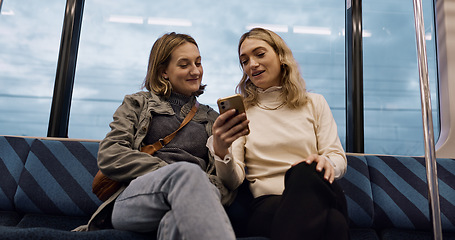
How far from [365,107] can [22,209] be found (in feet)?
6.65

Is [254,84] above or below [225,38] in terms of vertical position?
below

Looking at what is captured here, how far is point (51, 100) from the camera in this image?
2.16 metres

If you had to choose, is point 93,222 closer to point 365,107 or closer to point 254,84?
point 254,84

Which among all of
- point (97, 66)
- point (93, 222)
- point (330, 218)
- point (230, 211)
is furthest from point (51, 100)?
point (330, 218)

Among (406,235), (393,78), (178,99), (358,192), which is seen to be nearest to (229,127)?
(178,99)

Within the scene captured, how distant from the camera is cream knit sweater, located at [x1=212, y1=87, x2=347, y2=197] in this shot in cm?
135

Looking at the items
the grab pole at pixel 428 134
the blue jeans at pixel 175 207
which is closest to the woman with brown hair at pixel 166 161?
the blue jeans at pixel 175 207

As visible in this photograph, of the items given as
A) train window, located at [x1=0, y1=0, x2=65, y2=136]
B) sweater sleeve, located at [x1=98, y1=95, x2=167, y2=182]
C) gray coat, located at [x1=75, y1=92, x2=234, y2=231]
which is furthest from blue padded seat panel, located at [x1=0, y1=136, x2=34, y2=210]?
sweater sleeve, located at [x1=98, y1=95, x2=167, y2=182]

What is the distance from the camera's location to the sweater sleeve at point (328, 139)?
51.0 inches

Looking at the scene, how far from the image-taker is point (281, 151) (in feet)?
4.63

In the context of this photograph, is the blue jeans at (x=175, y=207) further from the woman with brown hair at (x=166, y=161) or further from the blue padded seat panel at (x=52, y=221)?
the blue padded seat panel at (x=52, y=221)

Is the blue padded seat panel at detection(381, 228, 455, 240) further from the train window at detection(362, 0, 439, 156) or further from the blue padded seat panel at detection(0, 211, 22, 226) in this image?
the blue padded seat panel at detection(0, 211, 22, 226)

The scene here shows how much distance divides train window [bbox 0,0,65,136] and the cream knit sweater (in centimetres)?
136

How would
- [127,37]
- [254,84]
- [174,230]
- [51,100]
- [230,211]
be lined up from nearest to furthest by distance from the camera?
1. [174,230]
2. [230,211]
3. [254,84]
4. [51,100]
5. [127,37]
